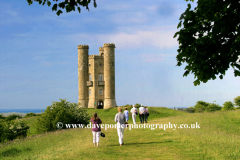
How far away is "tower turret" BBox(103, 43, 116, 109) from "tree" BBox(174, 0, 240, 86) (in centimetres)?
5021

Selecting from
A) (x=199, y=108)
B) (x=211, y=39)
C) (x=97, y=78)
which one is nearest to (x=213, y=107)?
(x=199, y=108)

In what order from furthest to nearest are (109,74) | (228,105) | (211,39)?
1. (228,105)
2. (109,74)
3. (211,39)

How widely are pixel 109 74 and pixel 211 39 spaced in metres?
51.2

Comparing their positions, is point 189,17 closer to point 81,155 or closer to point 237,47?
point 237,47

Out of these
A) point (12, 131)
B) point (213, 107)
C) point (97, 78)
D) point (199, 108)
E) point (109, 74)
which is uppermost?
point (109, 74)

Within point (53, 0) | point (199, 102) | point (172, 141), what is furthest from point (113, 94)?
point (53, 0)

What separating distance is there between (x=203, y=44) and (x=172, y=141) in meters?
7.95

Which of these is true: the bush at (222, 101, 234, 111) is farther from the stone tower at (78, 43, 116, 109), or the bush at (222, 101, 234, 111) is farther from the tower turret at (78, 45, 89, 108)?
the tower turret at (78, 45, 89, 108)

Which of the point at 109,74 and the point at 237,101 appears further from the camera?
the point at 237,101

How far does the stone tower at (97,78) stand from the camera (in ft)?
200

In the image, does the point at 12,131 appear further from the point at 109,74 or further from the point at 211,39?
the point at 109,74

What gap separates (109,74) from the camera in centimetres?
6103

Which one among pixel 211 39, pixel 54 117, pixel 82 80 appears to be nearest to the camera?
pixel 211 39

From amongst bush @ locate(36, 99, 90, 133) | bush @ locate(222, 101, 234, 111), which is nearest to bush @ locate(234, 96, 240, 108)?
bush @ locate(222, 101, 234, 111)
